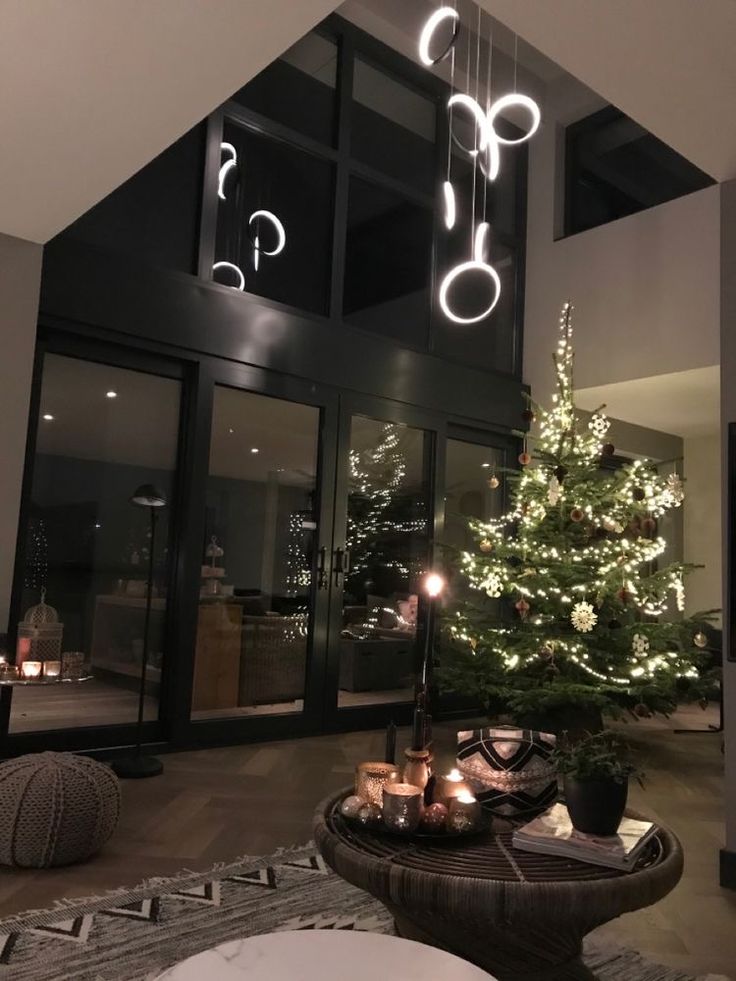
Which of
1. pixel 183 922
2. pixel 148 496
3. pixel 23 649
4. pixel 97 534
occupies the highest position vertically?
pixel 148 496

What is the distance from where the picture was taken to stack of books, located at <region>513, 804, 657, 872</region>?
68.7 inches

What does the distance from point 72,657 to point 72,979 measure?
68.7 inches

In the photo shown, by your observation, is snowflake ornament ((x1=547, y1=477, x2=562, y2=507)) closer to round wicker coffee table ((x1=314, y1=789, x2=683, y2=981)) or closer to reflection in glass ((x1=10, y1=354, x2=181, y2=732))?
reflection in glass ((x1=10, y1=354, x2=181, y2=732))

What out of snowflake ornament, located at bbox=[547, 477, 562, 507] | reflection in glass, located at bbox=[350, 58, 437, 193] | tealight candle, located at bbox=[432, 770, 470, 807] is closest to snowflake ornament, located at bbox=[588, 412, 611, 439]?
snowflake ornament, located at bbox=[547, 477, 562, 507]

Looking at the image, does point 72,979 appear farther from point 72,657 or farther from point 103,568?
point 103,568

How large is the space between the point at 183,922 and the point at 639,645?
3187 mm

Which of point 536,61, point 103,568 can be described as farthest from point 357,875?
point 536,61

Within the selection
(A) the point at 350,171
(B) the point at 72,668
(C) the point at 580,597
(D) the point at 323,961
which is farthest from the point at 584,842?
(A) the point at 350,171

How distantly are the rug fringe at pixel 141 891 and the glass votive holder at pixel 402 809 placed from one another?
1097mm

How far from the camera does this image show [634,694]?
181 inches

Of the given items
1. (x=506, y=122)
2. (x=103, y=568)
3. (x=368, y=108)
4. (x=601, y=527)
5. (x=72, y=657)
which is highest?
(x=506, y=122)

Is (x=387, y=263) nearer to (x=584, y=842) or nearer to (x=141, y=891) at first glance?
(x=141, y=891)

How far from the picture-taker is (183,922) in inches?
93.0

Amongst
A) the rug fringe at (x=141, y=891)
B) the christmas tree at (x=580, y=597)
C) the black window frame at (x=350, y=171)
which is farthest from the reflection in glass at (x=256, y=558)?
the rug fringe at (x=141, y=891)
